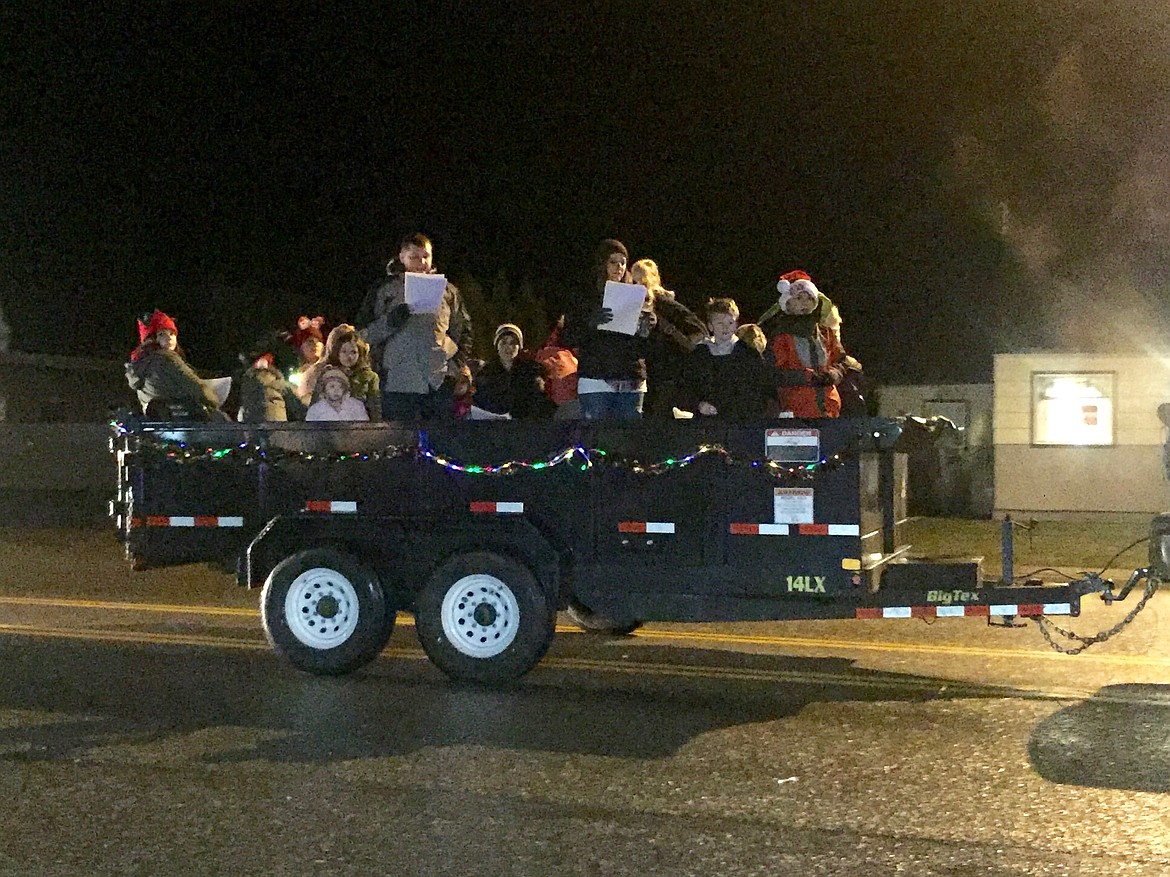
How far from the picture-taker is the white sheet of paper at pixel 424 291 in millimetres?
9234

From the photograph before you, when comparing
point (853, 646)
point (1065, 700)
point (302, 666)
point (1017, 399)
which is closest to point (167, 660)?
point (302, 666)

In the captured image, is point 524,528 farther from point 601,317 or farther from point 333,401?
point 333,401

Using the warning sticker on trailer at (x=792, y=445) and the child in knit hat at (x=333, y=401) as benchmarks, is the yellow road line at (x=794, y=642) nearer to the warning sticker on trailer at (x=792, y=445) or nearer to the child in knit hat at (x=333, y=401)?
the child in knit hat at (x=333, y=401)

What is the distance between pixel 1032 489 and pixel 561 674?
13.3 metres

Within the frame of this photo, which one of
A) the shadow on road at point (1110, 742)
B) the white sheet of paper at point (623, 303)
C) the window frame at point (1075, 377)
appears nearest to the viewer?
the shadow on road at point (1110, 742)

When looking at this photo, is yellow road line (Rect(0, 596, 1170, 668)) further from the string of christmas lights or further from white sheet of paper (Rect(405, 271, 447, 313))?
white sheet of paper (Rect(405, 271, 447, 313))

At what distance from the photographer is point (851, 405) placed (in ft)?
31.1

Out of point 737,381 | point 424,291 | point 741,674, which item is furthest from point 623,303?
point 741,674

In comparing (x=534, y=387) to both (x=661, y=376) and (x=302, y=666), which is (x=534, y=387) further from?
(x=302, y=666)

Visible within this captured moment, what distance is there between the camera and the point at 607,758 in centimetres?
674

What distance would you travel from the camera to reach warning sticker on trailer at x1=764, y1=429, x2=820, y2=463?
7.80 meters

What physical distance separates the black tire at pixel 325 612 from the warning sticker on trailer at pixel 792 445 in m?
2.67

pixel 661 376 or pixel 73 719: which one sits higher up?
pixel 661 376

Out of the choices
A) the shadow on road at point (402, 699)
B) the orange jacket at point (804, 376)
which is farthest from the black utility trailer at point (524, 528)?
the orange jacket at point (804, 376)
